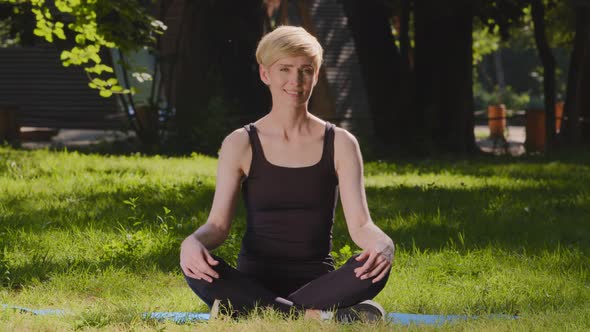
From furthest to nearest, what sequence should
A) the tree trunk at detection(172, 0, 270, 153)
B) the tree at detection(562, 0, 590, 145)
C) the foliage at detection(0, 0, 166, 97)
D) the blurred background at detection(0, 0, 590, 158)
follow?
the tree at detection(562, 0, 590, 145) → the tree trunk at detection(172, 0, 270, 153) → the blurred background at detection(0, 0, 590, 158) → the foliage at detection(0, 0, 166, 97)

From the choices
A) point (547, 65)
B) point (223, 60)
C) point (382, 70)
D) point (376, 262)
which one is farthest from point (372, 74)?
point (376, 262)

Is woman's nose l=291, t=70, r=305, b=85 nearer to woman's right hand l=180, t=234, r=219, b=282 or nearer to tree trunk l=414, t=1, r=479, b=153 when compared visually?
woman's right hand l=180, t=234, r=219, b=282

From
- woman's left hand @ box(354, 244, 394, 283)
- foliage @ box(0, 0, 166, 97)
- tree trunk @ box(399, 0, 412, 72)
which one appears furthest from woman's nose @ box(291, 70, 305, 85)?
tree trunk @ box(399, 0, 412, 72)

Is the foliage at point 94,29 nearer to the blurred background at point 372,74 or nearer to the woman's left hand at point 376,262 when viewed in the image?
the blurred background at point 372,74

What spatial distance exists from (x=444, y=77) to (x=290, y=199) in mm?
16421

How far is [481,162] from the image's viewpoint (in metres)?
18.2

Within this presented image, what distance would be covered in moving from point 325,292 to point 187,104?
51.0ft

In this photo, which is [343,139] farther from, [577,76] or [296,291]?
[577,76]

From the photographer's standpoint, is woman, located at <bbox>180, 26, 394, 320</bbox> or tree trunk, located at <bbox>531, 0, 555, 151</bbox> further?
tree trunk, located at <bbox>531, 0, 555, 151</bbox>

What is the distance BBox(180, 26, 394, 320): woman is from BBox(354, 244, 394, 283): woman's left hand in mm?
89

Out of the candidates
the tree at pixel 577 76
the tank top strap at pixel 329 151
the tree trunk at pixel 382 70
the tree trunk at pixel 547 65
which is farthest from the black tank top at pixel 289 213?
the tree at pixel 577 76

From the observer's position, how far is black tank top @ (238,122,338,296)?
545 cm

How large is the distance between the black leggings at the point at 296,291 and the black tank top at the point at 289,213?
5.8 inches

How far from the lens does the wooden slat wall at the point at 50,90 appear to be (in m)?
36.5
